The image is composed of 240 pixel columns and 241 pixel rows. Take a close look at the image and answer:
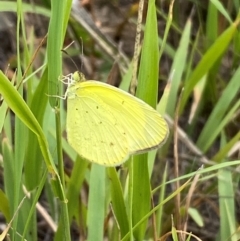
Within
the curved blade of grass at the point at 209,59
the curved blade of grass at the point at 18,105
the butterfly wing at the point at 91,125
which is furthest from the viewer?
the curved blade of grass at the point at 209,59

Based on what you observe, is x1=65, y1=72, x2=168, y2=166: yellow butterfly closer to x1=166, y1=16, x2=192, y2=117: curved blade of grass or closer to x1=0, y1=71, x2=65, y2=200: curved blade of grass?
x1=0, y1=71, x2=65, y2=200: curved blade of grass

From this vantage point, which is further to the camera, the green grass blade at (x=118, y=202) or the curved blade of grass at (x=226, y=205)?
the curved blade of grass at (x=226, y=205)

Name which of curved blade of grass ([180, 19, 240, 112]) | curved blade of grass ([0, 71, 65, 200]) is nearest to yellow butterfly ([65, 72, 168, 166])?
curved blade of grass ([0, 71, 65, 200])

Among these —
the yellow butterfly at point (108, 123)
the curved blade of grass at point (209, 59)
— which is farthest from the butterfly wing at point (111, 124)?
the curved blade of grass at point (209, 59)

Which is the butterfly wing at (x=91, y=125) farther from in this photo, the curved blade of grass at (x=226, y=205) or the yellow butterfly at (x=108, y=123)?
the curved blade of grass at (x=226, y=205)

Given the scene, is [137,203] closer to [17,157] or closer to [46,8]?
[17,157]

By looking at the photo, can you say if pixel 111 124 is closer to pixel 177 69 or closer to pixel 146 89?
pixel 146 89

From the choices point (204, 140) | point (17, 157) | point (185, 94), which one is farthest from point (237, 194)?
point (17, 157)
